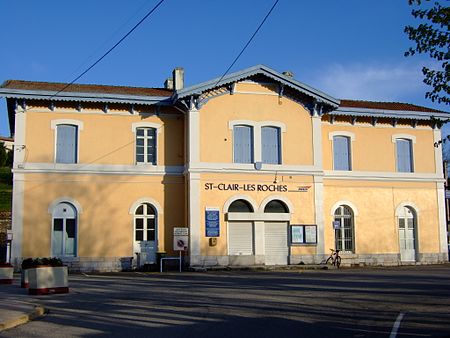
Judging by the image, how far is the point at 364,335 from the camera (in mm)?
9539

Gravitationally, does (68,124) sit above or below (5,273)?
above

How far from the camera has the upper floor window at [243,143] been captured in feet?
85.9

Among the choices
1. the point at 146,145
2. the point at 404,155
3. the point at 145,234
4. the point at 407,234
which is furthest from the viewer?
the point at 404,155

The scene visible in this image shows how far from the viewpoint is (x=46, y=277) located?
50.3 ft

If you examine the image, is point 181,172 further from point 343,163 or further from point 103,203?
point 343,163

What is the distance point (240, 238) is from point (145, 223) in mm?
4282

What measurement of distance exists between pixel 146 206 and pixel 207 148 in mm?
3790

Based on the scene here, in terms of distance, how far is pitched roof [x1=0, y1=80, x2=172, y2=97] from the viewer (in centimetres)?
2553

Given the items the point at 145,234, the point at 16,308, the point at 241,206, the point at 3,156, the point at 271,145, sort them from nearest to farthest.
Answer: the point at 16,308
the point at 145,234
the point at 241,206
the point at 271,145
the point at 3,156

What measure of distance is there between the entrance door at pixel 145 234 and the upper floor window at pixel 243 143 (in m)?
4.57

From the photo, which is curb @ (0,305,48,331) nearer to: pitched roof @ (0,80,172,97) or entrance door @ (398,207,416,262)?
pitched roof @ (0,80,172,97)

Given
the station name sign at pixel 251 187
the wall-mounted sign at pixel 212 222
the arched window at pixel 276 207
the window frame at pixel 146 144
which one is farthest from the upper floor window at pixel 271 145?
the window frame at pixel 146 144

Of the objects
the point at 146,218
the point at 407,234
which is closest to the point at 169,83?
the point at 146,218

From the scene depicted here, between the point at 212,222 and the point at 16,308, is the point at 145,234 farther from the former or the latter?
the point at 16,308
